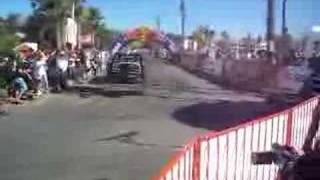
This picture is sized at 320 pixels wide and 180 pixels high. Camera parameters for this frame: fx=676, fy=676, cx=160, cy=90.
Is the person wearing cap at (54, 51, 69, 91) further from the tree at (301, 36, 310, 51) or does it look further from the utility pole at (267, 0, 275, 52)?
the tree at (301, 36, 310, 51)

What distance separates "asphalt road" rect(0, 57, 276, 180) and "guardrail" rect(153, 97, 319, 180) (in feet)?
→ 5.92

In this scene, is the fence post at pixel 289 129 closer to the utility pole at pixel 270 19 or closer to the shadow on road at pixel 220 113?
the shadow on road at pixel 220 113

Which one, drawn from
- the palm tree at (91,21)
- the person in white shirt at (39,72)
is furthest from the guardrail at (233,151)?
the palm tree at (91,21)

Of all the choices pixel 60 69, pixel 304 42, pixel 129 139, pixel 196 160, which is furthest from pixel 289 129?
pixel 304 42

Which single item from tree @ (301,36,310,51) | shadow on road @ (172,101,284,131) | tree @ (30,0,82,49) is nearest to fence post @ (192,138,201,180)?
shadow on road @ (172,101,284,131)

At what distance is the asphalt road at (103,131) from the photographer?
968cm

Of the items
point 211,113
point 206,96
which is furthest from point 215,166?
point 206,96

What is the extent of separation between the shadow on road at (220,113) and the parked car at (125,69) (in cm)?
996

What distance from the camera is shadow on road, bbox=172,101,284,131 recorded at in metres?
15.2

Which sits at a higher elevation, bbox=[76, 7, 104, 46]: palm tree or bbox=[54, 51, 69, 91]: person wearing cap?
bbox=[76, 7, 104, 46]: palm tree

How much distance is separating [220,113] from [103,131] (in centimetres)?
477

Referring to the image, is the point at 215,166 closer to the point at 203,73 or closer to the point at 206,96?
the point at 206,96

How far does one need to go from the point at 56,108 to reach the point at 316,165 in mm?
12096

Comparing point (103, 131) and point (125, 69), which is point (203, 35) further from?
point (103, 131)
